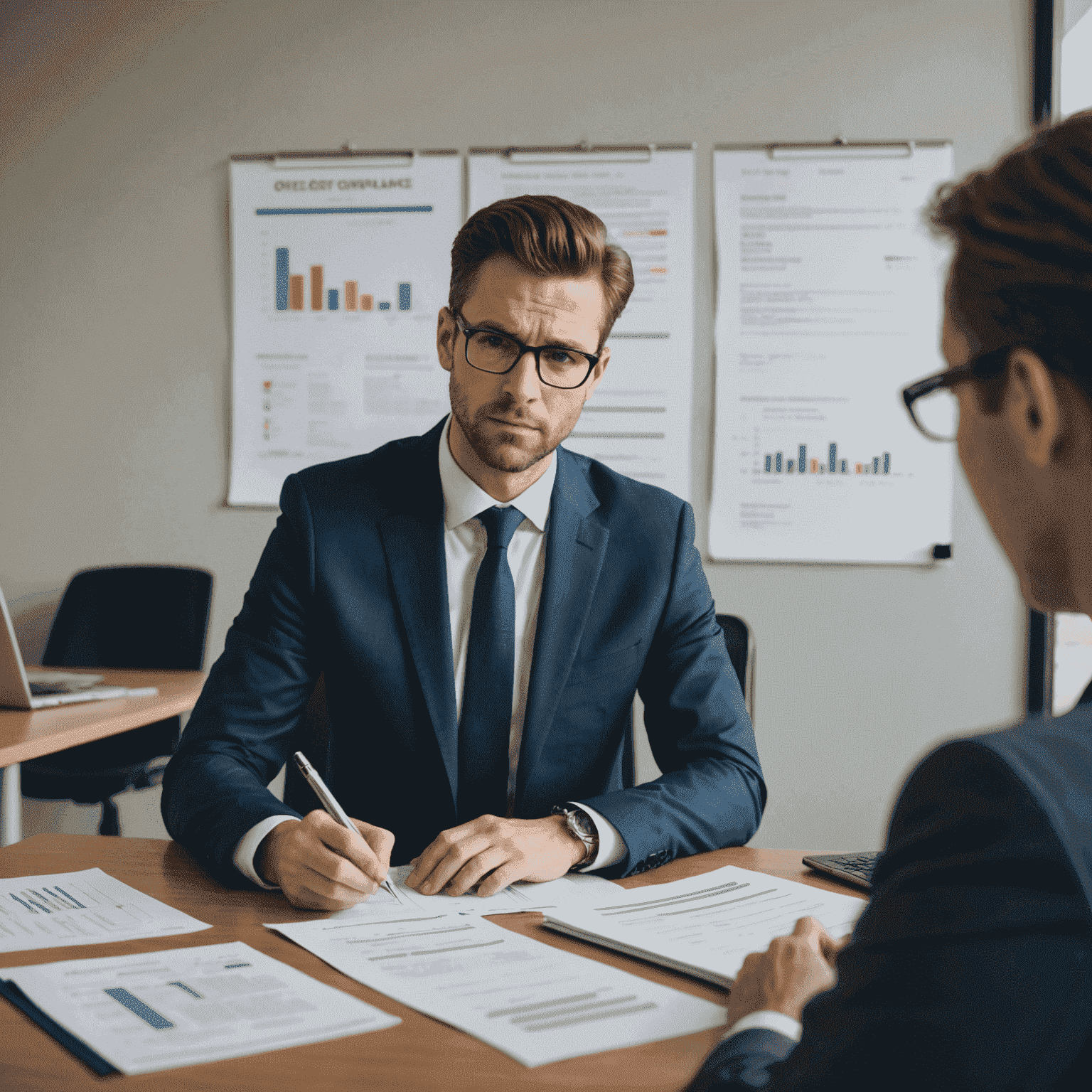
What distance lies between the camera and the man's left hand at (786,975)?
75 cm

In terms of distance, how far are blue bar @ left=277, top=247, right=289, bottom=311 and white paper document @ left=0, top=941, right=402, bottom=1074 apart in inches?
104

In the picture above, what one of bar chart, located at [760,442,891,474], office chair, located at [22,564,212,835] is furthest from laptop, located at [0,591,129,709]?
bar chart, located at [760,442,891,474]

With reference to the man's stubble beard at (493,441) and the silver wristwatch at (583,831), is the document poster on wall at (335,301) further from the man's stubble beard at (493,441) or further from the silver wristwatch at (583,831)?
the silver wristwatch at (583,831)

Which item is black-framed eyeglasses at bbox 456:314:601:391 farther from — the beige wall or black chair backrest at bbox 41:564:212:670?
black chair backrest at bbox 41:564:212:670

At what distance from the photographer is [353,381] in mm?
3225

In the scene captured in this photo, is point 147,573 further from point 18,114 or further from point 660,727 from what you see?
point 660,727

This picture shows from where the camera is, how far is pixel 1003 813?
0.49 metres

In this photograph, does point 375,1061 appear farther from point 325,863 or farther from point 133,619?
point 133,619

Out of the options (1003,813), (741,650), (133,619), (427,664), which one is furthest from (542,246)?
(133,619)

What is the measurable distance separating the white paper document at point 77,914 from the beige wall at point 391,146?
226cm

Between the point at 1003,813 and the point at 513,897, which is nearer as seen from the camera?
the point at 1003,813

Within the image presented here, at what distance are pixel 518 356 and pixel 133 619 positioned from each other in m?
2.07

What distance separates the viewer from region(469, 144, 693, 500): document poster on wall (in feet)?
10.2

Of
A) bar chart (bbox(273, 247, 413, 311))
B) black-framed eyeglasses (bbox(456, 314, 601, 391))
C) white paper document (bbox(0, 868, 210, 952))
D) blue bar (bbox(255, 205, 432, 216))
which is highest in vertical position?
blue bar (bbox(255, 205, 432, 216))
